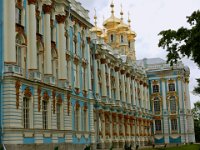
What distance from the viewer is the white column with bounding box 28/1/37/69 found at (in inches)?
1099

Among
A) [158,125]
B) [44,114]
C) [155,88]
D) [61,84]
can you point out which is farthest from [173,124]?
[44,114]

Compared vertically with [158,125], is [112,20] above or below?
above

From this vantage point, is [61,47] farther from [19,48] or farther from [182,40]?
[182,40]

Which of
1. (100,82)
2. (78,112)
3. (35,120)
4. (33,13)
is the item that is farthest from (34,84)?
(100,82)

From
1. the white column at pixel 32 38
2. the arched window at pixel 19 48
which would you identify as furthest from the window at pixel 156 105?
the arched window at pixel 19 48

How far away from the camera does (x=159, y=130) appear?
6956cm

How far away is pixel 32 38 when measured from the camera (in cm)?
2819

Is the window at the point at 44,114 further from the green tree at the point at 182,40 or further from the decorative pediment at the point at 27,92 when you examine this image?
the green tree at the point at 182,40

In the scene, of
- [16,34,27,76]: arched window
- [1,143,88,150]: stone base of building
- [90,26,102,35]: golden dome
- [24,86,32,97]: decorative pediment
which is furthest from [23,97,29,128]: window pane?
[90,26,102,35]: golden dome

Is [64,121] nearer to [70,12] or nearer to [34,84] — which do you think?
[34,84]

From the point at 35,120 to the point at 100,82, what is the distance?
2036cm

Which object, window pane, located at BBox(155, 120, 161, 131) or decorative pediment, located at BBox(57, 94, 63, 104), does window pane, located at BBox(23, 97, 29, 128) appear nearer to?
decorative pediment, located at BBox(57, 94, 63, 104)

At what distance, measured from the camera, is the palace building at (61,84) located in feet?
84.6

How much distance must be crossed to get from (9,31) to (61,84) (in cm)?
788
